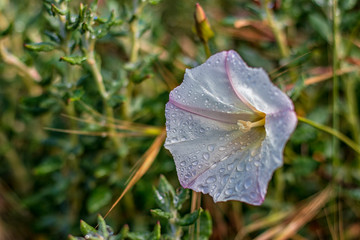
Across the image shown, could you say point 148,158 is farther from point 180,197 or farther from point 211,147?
point 211,147

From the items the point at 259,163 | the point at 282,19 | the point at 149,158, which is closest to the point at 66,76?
the point at 149,158

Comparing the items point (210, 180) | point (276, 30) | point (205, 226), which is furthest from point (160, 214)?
point (276, 30)

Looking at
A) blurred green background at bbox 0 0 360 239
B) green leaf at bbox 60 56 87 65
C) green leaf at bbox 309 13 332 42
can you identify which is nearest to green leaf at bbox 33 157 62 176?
blurred green background at bbox 0 0 360 239

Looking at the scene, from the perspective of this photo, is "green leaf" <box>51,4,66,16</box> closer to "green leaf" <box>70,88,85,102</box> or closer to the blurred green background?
the blurred green background

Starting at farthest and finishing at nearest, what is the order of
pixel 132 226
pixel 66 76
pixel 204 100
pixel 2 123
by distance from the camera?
pixel 2 123, pixel 132 226, pixel 66 76, pixel 204 100

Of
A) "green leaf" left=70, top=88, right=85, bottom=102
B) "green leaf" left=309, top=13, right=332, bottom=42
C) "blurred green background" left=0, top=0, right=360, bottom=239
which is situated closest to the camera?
"green leaf" left=70, top=88, right=85, bottom=102

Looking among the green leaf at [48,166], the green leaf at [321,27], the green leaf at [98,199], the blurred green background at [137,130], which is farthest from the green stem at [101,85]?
the green leaf at [321,27]

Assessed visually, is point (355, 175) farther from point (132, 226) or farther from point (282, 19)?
point (132, 226)
